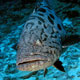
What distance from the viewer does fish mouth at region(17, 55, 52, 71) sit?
246 cm

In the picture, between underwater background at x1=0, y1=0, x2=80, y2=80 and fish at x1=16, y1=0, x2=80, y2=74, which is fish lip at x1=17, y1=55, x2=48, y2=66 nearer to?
fish at x1=16, y1=0, x2=80, y2=74

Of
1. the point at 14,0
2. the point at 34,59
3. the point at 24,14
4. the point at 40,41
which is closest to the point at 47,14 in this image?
the point at 40,41

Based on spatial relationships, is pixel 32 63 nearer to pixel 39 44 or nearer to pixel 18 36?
pixel 39 44

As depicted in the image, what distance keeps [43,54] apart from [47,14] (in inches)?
56.7

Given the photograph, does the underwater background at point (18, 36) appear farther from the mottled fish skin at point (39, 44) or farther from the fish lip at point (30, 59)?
the fish lip at point (30, 59)

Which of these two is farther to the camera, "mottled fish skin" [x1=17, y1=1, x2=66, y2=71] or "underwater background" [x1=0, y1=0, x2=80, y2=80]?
"underwater background" [x1=0, y1=0, x2=80, y2=80]

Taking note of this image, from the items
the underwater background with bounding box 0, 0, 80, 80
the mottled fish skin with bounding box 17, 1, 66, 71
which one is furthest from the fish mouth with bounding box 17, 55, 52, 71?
A: the underwater background with bounding box 0, 0, 80, 80

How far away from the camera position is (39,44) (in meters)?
2.80

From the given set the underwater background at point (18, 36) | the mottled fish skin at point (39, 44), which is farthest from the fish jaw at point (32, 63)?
the underwater background at point (18, 36)

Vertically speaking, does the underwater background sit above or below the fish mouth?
below

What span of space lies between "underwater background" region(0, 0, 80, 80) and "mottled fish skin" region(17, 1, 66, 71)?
0.72 m

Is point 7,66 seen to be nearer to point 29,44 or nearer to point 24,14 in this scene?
point 29,44

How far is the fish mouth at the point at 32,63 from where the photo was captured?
96.7 inches

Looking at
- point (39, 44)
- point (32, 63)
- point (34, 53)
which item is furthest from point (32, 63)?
point (39, 44)
